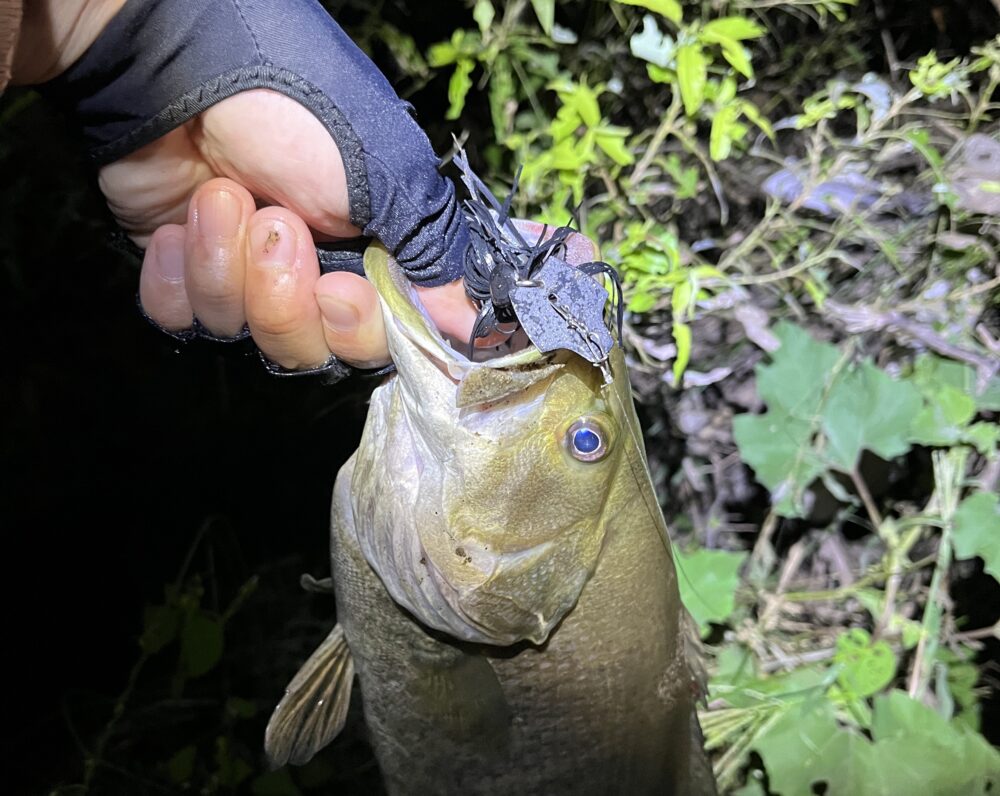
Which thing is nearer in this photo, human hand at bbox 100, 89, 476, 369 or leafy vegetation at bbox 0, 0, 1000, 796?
human hand at bbox 100, 89, 476, 369

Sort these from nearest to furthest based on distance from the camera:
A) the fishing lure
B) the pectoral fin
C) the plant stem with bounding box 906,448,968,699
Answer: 1. the fishing lure
2. the pectoral fin
3. the plant stem with bounding box 906,448,968,699

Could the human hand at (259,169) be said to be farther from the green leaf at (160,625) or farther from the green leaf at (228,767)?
the green leaf at (228,767)

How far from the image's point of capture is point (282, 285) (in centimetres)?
109

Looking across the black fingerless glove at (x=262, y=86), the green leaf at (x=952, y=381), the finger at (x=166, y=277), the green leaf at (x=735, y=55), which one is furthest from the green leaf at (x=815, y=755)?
the finger at (x=166, y=277)

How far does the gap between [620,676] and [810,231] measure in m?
Answer: 1.45

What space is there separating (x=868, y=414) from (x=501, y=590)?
4.99 feet

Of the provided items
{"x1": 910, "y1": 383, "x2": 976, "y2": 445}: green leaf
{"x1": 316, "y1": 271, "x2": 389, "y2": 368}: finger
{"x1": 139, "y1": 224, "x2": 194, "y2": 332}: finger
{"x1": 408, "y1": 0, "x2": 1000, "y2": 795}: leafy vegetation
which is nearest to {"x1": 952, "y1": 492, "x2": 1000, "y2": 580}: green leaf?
{"x1": 408, "y1": 0, "x2": 1000, "y2": 795}: leafy vegetation

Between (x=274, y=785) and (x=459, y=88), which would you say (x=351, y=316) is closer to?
(x=459, y=88)

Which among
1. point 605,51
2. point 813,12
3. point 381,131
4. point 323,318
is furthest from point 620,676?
point 813,12

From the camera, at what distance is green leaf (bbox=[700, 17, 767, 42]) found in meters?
1.57

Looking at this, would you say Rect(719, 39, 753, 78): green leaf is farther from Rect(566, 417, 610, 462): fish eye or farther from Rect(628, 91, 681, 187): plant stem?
Rect(566, 417, 610, 462): fish eye

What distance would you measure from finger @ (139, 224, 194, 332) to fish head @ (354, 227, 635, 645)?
1.05 feet

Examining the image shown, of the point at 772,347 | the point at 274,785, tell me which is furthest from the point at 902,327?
the point at 274,785

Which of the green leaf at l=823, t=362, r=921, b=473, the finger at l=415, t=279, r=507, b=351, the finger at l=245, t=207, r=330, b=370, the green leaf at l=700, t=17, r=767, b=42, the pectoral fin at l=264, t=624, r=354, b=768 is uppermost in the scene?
the finger at l=245, t=207, r=330, b=370
